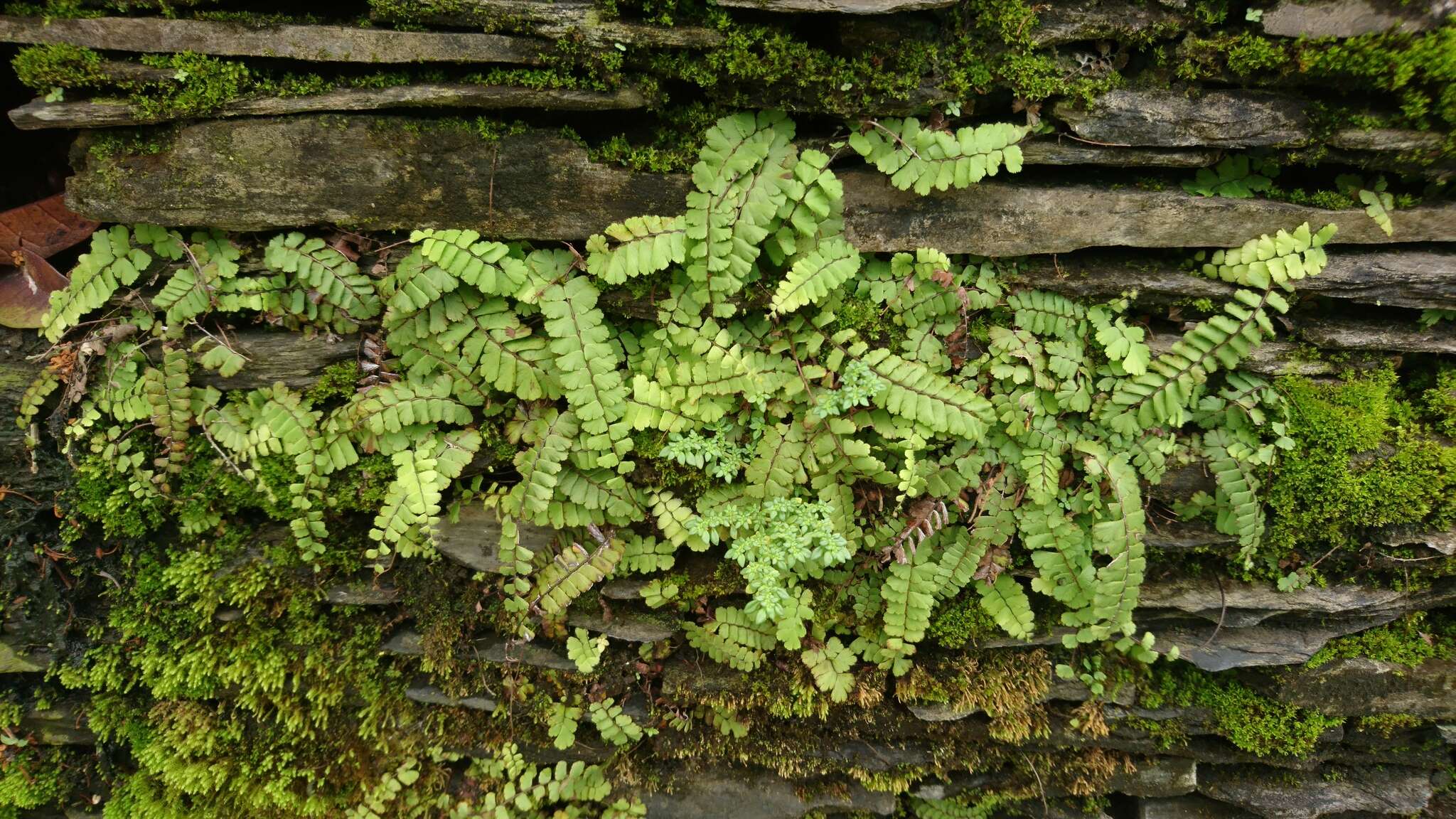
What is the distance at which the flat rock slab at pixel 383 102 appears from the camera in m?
3.59

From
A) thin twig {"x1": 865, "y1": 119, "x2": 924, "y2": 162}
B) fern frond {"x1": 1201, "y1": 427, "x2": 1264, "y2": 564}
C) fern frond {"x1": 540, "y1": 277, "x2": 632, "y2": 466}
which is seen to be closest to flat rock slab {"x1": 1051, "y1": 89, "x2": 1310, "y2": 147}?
thin twig {"x1": 865, "y1": 119, "x2": 924, "y2": 162}

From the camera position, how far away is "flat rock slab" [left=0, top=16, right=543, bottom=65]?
3523 mm

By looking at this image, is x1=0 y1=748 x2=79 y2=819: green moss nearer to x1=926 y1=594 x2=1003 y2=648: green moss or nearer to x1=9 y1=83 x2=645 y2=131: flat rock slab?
x1=9 y1=83 x2=645 y2=131: flat rock slab

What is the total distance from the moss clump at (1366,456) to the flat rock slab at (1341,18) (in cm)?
178

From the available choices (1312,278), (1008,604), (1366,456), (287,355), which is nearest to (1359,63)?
(1312,278)

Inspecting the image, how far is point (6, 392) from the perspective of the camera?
4254mm

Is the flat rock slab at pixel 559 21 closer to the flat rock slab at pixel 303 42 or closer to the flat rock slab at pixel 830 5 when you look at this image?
the flat rock slab at pixel 303 42

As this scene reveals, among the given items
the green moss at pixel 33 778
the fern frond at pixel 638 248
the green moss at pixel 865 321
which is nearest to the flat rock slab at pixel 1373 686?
the green moss at pixel 865 321

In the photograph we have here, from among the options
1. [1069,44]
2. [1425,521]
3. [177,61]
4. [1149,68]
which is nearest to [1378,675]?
[1425,521]

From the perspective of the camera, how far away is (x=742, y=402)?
409 centimetres

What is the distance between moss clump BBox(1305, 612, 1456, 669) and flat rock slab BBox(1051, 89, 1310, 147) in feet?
10.1

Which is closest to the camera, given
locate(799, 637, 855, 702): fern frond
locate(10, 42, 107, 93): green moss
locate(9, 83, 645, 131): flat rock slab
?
locate(10, 42, 107, 93): green moss

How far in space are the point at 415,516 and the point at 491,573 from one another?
23.5 inches

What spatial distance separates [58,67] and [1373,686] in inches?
320
